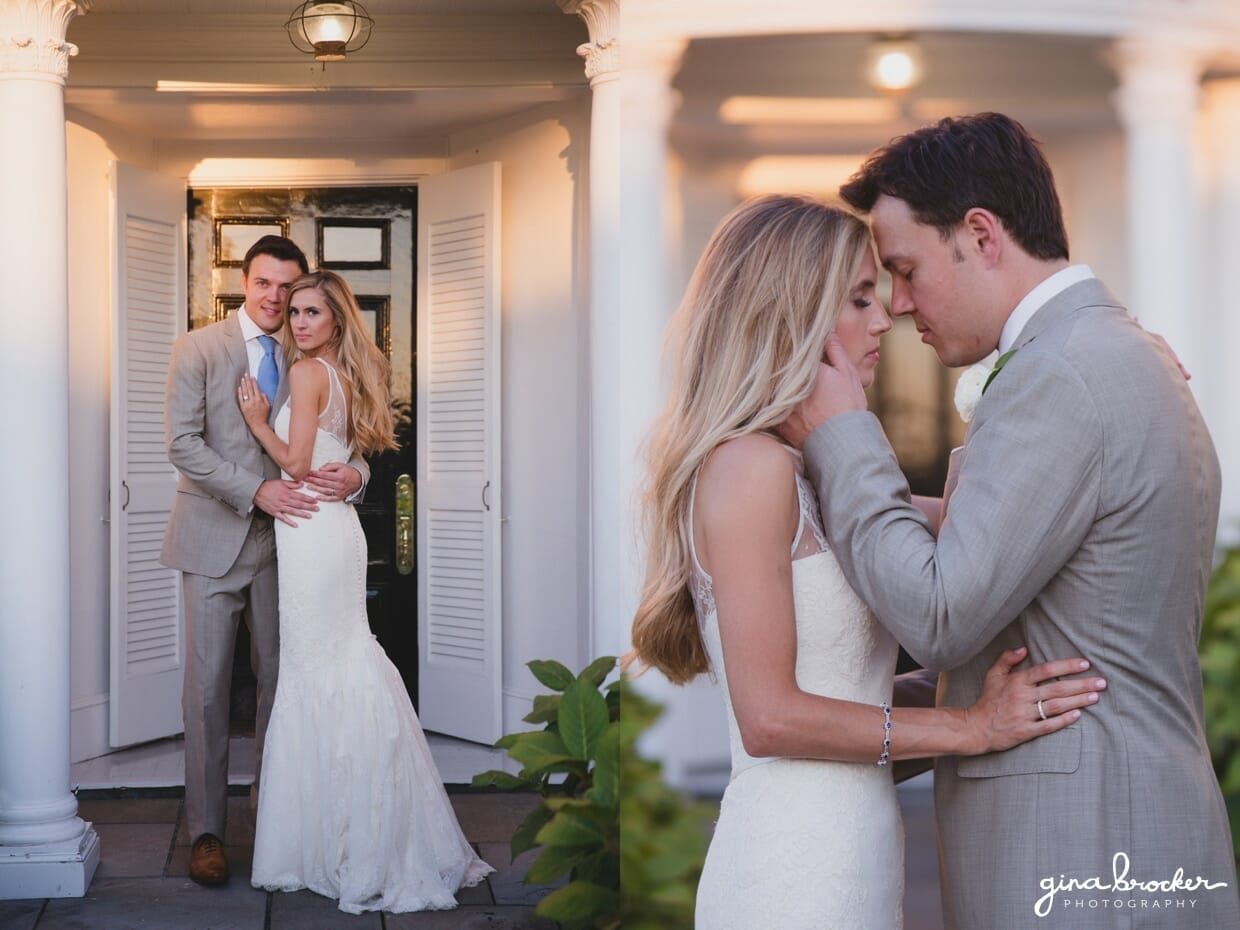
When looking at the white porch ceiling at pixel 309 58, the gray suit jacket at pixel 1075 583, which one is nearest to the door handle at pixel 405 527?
the white porch ceiling at pixel 309 58

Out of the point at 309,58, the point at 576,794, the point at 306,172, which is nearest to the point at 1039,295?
the point at 576,794

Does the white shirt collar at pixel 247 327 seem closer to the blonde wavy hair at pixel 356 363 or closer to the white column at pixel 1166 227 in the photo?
the blonde wavy hair at pixel 356 363

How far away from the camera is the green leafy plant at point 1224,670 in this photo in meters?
1.40

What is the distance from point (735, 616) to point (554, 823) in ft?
6.61

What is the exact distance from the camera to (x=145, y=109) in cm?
580

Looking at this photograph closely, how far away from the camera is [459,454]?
6.15m

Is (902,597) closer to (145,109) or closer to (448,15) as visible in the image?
(448,15)

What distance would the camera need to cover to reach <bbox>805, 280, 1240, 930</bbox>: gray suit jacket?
51.3 inches

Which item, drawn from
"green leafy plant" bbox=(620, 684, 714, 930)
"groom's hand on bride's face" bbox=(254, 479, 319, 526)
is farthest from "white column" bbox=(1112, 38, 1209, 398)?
"groom's hand on bride's face" bbox=(254, 479, 319, 526)

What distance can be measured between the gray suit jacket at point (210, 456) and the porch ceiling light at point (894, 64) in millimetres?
2953

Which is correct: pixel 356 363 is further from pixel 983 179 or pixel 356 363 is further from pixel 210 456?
pixel 983 179

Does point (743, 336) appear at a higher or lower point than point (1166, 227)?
lower

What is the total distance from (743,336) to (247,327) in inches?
128

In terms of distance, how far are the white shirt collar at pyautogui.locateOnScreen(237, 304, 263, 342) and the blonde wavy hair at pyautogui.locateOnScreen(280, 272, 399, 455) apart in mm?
189
